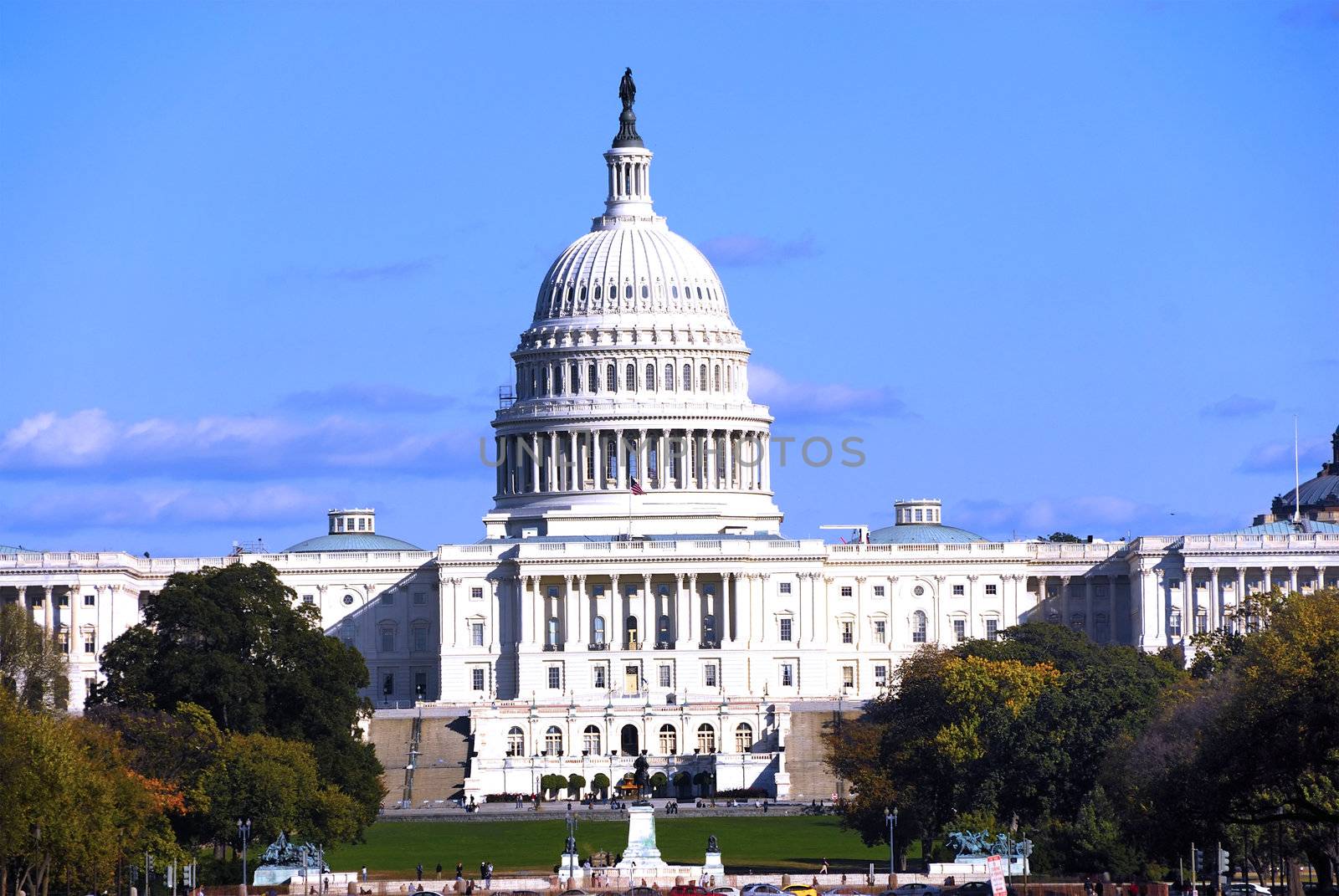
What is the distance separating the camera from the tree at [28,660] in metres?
175

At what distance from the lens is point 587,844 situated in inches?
6112

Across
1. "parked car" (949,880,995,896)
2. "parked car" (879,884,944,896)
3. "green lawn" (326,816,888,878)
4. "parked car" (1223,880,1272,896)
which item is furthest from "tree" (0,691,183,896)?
"parked car" (1223,880,1272,896)

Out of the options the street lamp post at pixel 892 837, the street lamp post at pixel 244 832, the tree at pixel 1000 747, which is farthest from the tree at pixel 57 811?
the tree at pixel 1000 747

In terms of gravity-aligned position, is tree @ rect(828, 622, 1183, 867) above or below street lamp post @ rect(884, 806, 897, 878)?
Result: above

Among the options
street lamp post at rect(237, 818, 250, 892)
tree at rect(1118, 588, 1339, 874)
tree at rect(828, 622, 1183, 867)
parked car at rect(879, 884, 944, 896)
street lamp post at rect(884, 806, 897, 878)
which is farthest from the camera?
tree at rect(828, 622, 1183, 867)

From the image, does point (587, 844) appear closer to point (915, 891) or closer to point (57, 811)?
point (915, 891)

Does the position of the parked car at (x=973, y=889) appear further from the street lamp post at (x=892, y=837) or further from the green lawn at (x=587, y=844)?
the green lawn at (x=587, y=844)

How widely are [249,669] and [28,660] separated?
2708 centimetres

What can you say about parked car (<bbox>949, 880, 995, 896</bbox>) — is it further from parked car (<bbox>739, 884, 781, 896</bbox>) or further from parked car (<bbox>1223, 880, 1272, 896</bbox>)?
parked car (<bbox>1223, 880, 1272, 896</bbox>)

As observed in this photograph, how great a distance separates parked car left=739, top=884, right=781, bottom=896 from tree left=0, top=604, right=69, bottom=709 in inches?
2086

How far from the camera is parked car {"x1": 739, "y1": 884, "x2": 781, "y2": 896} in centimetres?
11788

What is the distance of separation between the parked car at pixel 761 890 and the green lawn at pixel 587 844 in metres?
15.5

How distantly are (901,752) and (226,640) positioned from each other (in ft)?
99.0

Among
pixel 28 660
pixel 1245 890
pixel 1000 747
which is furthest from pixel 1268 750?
pixel 28 660
